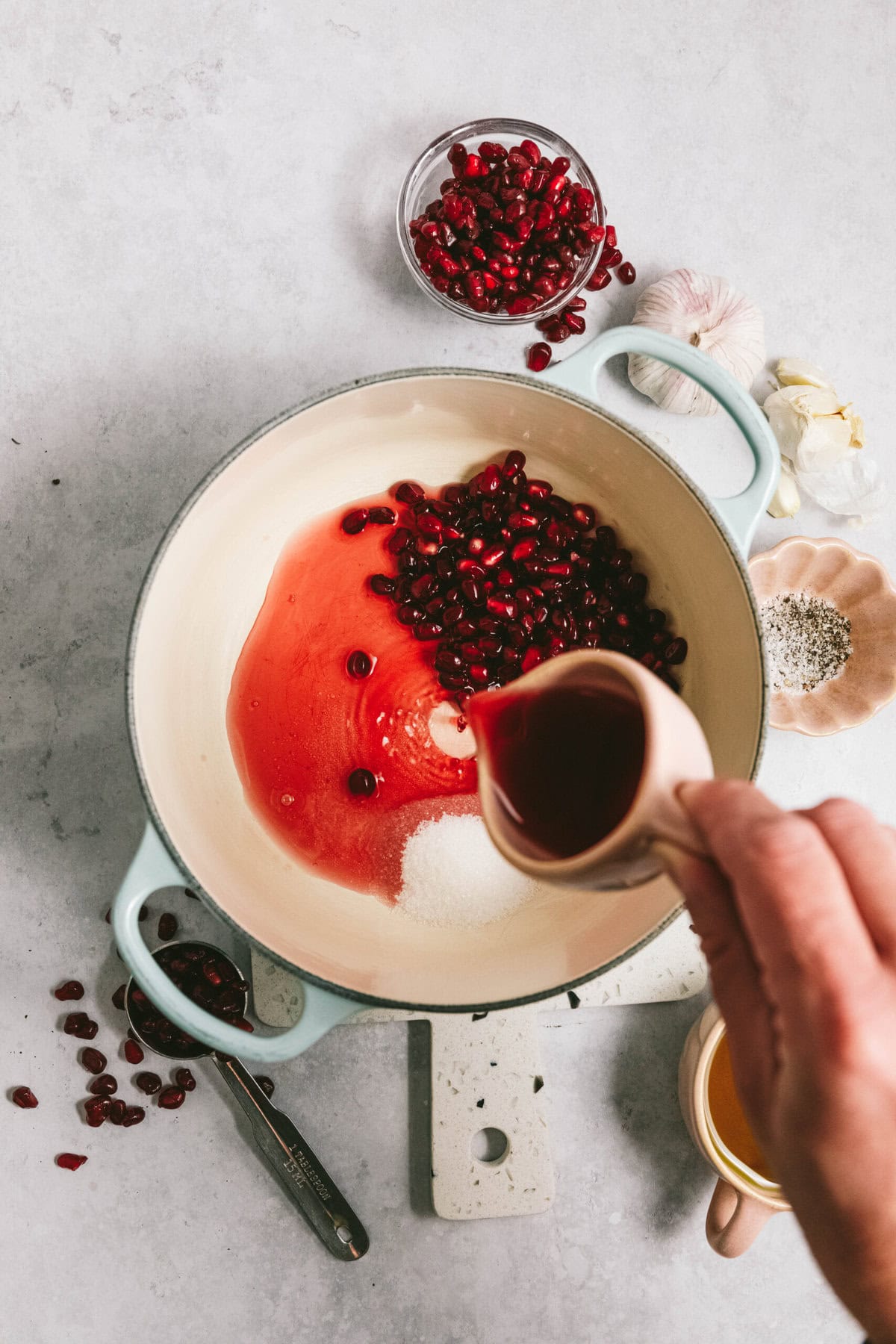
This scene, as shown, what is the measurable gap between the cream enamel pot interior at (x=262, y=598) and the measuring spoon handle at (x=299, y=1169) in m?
0.31

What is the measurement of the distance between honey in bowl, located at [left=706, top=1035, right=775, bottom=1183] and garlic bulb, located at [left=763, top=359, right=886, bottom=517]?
0.92 metres

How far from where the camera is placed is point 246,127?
1.56 metres

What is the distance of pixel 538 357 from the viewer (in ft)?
5.08

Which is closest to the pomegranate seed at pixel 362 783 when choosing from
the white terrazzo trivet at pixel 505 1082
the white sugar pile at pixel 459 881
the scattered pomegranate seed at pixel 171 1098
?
the white sugar pile at pixel 459 881

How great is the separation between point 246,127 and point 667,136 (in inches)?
28.9

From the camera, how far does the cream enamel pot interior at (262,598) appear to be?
1.20 m

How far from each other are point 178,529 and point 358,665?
1.26ft

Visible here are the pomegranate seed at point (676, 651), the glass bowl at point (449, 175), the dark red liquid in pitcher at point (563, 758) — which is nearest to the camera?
the dark red liquid in pitcher at point (563, 758)

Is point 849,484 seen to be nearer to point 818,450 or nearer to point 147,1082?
point 818,450

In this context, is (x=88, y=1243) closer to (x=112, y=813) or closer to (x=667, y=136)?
(x=112, y=813)

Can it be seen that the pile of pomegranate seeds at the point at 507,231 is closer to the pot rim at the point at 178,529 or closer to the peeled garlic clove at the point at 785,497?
the pot rim at the point at 178,529

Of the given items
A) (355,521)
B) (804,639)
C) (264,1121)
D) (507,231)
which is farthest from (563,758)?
(507,231)

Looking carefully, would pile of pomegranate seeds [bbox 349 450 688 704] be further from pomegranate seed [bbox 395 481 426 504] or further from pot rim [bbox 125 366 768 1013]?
pot rim [bbox 125 366 768 1013]

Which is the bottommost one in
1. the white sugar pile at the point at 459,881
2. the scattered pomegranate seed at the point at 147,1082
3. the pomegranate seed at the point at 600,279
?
the scattered pomegranate seed at the point at 147,1082
